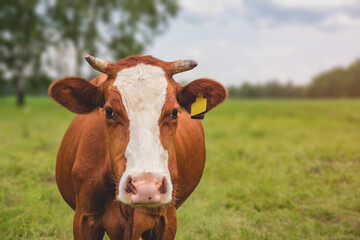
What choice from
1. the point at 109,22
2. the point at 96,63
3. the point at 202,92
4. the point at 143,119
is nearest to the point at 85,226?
the point at 143,119

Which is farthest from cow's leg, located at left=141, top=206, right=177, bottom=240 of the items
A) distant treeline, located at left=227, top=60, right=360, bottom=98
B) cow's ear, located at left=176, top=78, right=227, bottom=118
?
distant treeline, located at left=227, top=60, right=360, bottom=98

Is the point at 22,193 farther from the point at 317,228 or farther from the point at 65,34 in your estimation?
the point at 65,34

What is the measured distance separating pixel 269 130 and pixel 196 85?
37.1ft

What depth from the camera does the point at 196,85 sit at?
2.70 meters

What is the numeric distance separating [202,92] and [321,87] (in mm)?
73711

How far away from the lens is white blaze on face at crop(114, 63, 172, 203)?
2.16m

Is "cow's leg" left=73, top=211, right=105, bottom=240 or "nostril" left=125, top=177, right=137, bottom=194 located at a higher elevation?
"nostril" left=125, top=177, right=137, bottom=194

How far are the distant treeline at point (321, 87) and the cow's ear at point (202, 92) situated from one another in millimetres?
64411

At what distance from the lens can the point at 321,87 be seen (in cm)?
7019

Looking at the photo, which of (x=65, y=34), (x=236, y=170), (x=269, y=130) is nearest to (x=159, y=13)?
(x=65, y=34)

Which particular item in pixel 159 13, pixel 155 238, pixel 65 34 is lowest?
pixel 155 238

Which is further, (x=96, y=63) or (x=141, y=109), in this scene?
(x=96, y=63)

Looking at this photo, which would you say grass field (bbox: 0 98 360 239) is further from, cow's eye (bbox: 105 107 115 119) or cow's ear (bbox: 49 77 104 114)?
cow's eye (bbox: 105 107 115 119)

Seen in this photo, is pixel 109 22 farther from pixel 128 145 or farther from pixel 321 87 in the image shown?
pixel 321 87
